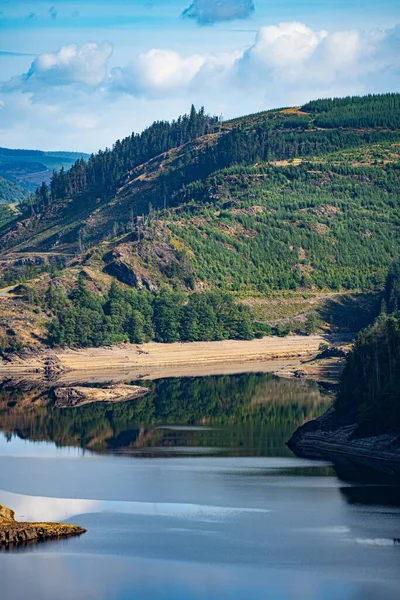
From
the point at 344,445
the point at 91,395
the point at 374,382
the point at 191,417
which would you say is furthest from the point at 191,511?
the point at 91,395

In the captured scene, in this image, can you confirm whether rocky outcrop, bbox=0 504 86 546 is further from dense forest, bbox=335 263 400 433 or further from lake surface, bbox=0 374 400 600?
dense forest, bbox=335 263 400 433

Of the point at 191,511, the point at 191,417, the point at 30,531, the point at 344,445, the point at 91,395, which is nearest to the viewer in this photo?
the point at 30,531

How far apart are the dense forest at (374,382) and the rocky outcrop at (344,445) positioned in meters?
1.33

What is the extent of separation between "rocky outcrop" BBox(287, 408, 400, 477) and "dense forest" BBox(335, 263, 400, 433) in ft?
4.35

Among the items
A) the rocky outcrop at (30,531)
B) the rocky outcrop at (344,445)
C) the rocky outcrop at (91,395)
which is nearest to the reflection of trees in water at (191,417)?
the rocky outcrop at (91,395)

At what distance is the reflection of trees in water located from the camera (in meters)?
130

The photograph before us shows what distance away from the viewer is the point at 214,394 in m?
167

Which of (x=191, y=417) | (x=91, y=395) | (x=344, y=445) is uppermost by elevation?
(x=91, y=395)

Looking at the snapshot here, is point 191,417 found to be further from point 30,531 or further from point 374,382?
point 30,531

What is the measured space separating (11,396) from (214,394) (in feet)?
95.0

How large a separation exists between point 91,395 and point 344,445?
190ft

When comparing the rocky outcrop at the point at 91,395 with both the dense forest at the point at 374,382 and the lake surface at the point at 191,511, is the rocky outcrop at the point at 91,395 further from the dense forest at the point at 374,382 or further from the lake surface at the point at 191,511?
the dense forest at the point at 374,382

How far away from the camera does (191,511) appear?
94.3 meters

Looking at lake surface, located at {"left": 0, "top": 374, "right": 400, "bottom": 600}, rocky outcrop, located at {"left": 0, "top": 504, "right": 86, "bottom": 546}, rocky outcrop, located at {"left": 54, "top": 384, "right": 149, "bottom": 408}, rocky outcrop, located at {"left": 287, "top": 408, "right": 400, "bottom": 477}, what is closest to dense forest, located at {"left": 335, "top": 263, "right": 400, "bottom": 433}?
rocky outcrop, located at {"left": 287, "top": 408, "right": 400, "bottom": 477}
